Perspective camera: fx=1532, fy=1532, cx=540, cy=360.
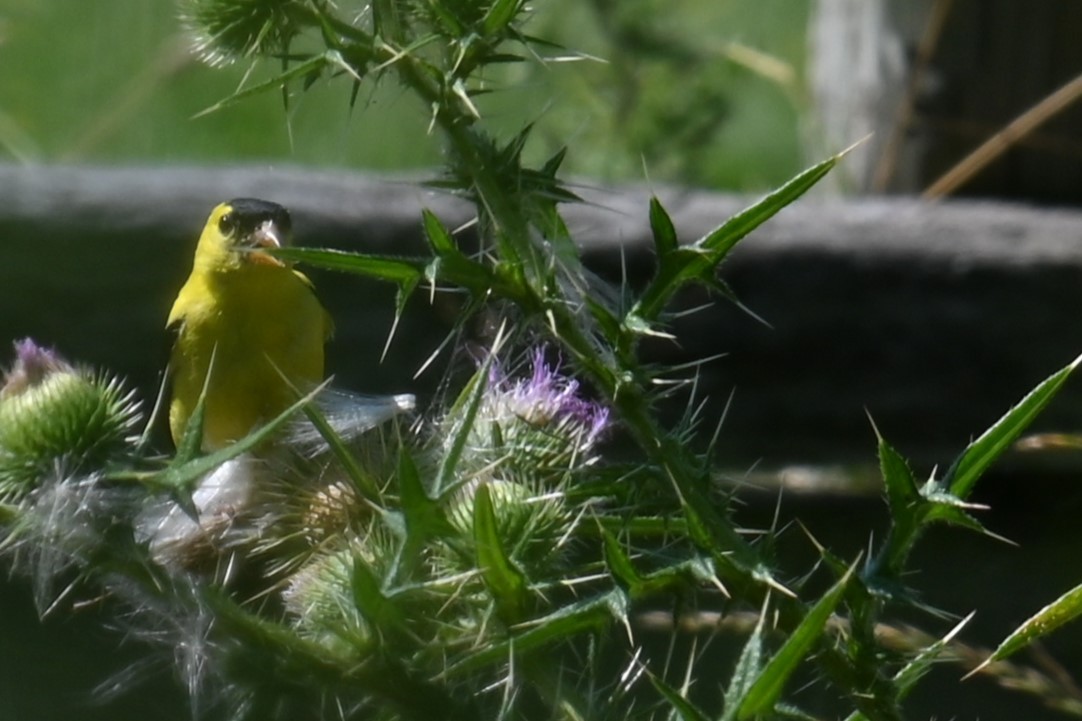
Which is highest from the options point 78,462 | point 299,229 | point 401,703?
point 78,462

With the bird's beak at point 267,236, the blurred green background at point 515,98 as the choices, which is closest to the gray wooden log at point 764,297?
the blurred green background at point 515,98

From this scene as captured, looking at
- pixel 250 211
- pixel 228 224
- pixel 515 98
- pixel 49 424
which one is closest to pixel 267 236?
pixel 250 211

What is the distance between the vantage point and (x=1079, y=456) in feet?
9.02

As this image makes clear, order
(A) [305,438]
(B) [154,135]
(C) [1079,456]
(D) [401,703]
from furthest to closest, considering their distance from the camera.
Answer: (B) [154,135], (C) [1079,456], (A) [305,438], (D) [401,703]

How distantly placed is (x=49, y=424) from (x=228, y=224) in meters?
0.78

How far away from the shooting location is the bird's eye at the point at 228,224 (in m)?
1.72

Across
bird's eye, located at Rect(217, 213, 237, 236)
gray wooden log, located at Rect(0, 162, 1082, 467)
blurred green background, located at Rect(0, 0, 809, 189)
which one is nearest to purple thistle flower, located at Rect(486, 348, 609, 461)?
bird's eye, located at Rect(217, 213, 237, 236)

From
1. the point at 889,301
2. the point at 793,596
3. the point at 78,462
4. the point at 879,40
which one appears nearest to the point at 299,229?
the point at 889,301

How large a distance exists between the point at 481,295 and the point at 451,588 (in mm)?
193

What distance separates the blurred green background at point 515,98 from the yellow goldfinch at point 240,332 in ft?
3.15

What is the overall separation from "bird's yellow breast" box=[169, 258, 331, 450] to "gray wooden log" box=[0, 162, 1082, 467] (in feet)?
2.07

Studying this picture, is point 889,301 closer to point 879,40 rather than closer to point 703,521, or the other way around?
point 879,40

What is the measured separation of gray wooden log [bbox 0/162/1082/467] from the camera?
2564 mm

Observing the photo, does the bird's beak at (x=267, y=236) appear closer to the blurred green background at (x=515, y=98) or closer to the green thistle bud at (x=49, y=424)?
the green thistle bud at (x=49, y=424)
